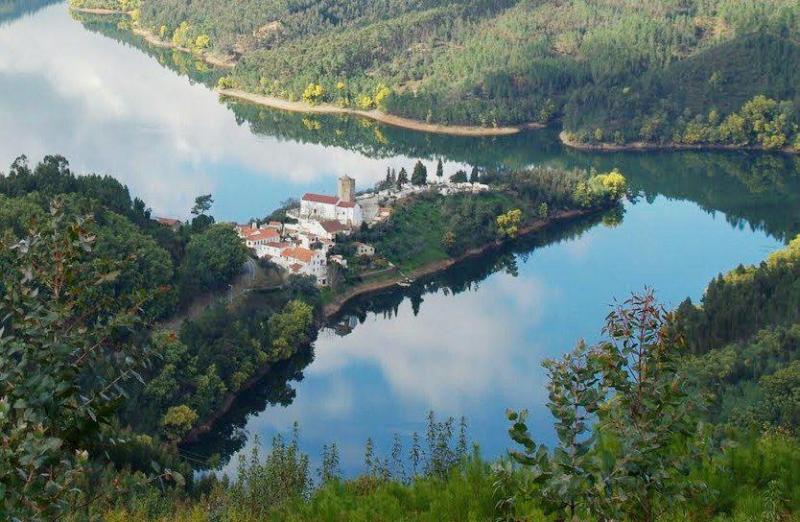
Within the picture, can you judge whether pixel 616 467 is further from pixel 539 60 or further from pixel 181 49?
pixel 181 49

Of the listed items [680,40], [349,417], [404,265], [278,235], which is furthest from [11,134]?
[680,40]

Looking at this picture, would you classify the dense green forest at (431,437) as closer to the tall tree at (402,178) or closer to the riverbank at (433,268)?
the riverbank at (433,268)

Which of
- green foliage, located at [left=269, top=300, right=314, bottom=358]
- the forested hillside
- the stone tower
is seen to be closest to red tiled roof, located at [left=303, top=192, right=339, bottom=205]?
the stone tower

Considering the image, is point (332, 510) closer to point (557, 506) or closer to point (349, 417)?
point (557, 506)

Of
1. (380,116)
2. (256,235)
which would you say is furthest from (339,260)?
(380,116)

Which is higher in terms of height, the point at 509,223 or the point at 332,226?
the point at 332,226

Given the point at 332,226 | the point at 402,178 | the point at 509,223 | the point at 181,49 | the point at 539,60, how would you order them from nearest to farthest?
the point at 332,226 → the point at 509,223 → the point at 402,178 → the point at 539,60 → the point at 181,49

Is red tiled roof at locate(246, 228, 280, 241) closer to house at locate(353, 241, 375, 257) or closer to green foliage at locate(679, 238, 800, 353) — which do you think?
house at locate(353, 241, 375, 257)
